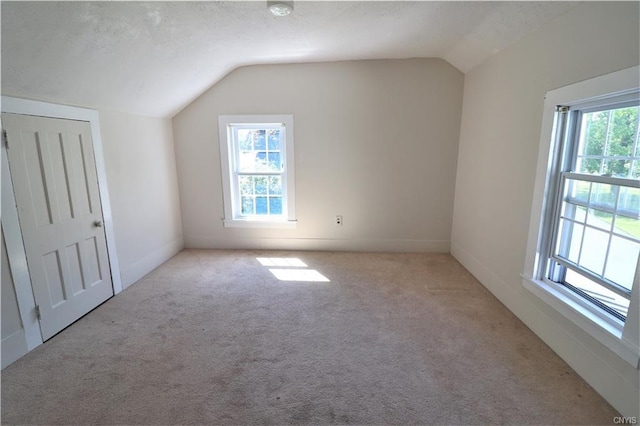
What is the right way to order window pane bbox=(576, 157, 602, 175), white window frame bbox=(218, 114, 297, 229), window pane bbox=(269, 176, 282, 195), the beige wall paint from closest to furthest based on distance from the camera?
window pane bbox=(576, 157, 602, 175), the beige wall paint, white window frame bbox=(218, 114, 297, 229), window pane bbox=(269, 176, 282, 195)

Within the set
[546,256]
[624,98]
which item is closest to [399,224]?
[546,256]

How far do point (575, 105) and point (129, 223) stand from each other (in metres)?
4.10

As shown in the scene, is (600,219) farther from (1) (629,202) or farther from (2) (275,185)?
(2) (275,185)

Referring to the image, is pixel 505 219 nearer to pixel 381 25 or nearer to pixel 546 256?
pixel 546 256

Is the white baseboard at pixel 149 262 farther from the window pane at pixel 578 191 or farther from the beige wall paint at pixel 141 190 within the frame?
the window pane at pixel 578 191

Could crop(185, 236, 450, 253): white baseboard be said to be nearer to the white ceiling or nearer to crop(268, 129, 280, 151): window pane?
crop(268, 129, 280, 151): window pane

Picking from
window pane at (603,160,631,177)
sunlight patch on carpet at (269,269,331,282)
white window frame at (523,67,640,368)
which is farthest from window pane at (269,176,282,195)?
window pane at (603,160,631,177)

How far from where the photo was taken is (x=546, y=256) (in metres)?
2.35

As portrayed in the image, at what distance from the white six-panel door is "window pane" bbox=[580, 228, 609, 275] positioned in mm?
3958

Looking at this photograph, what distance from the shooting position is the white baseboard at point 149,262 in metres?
3.23

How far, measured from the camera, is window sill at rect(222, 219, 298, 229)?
13.8ft

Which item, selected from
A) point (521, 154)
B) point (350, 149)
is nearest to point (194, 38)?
point (350, 149)

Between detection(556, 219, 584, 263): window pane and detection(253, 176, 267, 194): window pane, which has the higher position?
detection(253, 176, 267, 194): window pane

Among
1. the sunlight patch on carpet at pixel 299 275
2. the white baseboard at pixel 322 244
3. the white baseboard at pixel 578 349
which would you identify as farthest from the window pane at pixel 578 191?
the sunlight patch on carpet at pixel 299 275
